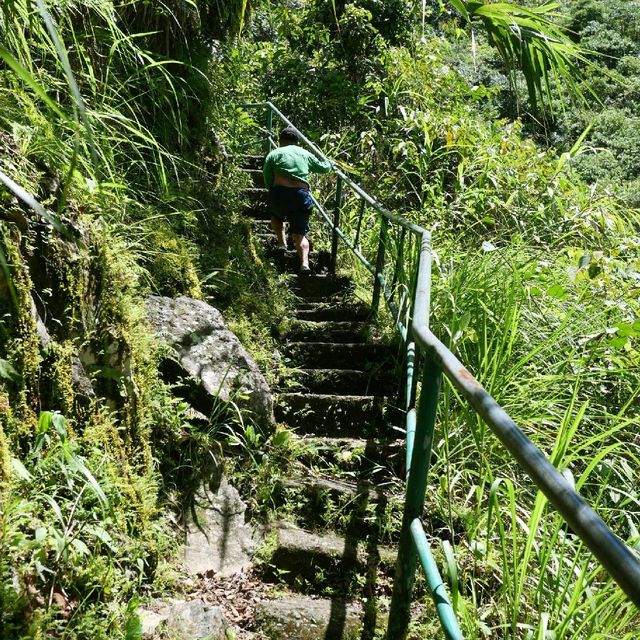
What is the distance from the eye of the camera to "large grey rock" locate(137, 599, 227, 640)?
6.34ft

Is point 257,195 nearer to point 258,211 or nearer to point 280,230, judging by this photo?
point 258,211

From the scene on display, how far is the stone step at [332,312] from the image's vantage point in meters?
4.38

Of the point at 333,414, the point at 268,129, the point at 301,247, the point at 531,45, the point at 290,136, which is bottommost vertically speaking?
the point at 333,414

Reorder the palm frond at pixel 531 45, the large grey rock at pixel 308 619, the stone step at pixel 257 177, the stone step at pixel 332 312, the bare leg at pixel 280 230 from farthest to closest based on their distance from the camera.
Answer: the stone step at pixel 257 177 < the bare leg at pixel 280 230 < the stone step at pixel 332 312 < the large grey rock at pixel 308 619 < the palm frond at pixel 531 45

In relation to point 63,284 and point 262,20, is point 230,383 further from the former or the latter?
point 262,20

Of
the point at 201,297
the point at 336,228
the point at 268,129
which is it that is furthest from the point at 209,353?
the point at 268,129

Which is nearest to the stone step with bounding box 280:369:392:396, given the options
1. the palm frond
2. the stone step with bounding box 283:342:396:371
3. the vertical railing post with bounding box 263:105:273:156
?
the stone step with bounding box 283:342:396:371

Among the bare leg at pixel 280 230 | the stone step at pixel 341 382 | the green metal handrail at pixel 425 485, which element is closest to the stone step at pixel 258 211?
the bare leg at pixel 280 230

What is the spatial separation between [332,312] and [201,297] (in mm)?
1160

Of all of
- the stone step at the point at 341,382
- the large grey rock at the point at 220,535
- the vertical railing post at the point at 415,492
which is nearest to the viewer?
the vertical railing post at the point at 415,492

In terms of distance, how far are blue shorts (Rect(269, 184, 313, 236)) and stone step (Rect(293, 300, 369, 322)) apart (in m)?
0.80

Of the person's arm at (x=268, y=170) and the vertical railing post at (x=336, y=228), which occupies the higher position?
the person's arm at (x=268, y=170)

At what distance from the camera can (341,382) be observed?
3.72 m

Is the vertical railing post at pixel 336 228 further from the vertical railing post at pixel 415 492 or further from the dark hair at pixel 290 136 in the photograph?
the vertical railing post at pixel 415 492
